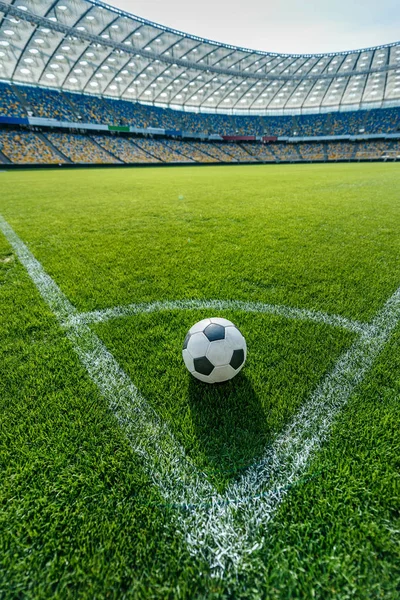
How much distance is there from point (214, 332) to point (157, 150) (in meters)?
46.7

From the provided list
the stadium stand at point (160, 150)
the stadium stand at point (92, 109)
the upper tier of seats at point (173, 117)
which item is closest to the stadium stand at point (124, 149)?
the stadium stand at point (160, 150)

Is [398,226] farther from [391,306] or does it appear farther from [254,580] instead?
[254,580]

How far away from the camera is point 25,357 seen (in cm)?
216

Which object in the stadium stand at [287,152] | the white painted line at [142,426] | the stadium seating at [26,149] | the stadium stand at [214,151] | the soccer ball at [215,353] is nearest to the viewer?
the white painted line at [142,426]

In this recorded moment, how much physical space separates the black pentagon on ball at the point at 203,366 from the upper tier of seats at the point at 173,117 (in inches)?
1710

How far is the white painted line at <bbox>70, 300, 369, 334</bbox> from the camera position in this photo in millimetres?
2527

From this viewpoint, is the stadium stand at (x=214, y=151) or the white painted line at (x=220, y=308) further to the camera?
the stadium stand at (x=214, y=151)

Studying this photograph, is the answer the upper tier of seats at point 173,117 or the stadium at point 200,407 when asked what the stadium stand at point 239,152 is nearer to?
the upper tier of seats at point 173,117

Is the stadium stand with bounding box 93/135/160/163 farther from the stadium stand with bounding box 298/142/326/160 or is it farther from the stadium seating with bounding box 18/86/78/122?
the stadium stand with bounding box 298/142/326/160

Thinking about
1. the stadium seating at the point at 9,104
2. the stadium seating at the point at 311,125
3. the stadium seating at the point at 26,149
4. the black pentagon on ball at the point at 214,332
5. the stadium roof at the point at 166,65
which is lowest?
the stadium seating at the point at 26,149

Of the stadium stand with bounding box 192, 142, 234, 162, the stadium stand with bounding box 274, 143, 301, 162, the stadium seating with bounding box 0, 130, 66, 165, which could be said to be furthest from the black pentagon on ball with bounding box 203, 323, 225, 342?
the stadium stand with bounding box 274, 143, 301, 162

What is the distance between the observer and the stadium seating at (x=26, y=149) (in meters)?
30.5

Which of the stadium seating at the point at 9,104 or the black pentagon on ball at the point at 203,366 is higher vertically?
the stadium seating at the point at 9,104

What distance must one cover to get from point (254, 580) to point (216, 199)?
8.65 m
